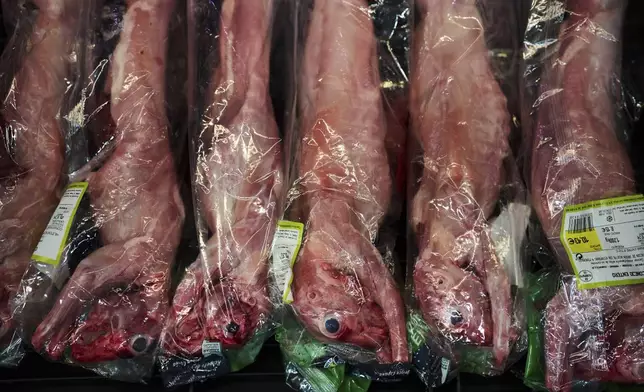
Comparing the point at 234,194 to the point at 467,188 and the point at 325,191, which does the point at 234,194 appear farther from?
the point at 467,188

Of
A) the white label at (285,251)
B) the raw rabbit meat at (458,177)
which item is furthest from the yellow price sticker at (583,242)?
the white label at (285,251)

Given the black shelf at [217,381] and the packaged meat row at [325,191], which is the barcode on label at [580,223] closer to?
the packaged meat row at [325,191]

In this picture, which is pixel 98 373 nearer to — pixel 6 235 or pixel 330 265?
pixel 6 235

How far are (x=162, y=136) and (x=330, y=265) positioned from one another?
44cm

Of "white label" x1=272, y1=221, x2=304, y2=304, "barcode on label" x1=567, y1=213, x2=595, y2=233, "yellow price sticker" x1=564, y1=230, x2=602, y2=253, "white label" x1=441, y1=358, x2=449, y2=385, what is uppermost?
"barcode on label" x1=567, y1=213, x2=595, y2=233

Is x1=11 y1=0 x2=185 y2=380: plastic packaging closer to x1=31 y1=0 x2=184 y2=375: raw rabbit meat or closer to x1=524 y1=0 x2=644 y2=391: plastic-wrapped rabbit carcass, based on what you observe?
x1=31 y1=0 x2=184 y2=375: raw rabbit meat

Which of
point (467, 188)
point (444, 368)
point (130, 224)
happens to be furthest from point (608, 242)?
point (130, 224)

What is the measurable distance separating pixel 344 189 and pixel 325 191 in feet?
0.12

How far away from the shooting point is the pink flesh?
1.21 meters

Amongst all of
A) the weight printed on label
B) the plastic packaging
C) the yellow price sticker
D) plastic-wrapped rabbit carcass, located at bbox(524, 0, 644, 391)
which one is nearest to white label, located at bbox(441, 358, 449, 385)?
the weight printed on label

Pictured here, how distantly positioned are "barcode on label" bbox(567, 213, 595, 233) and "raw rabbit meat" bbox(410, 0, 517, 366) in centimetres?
14

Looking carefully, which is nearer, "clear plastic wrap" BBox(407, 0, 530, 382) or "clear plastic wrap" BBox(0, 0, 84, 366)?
"clear plastic wrap" BBox(407, 0, 530, 382)

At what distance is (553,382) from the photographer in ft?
3.41

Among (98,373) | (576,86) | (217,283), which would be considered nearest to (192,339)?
(217,283)
